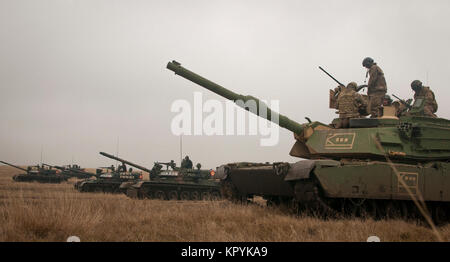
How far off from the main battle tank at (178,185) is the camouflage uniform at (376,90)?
9720mm

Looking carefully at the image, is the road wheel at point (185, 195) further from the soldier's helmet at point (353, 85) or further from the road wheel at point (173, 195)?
the soldier's helmet at point (353, 85)

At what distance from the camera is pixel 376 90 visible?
10984 mm

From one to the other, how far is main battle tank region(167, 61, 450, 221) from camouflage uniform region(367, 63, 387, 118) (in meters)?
0.43

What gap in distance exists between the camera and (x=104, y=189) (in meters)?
22.4

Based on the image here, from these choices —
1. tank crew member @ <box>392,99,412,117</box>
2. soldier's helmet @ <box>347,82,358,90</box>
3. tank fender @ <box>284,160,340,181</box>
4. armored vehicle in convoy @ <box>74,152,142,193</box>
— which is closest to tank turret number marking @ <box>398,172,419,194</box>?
tank fender @ <box>284,160,340,181</box>

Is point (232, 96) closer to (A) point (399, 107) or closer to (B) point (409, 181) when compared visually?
(B) point (409, 181)

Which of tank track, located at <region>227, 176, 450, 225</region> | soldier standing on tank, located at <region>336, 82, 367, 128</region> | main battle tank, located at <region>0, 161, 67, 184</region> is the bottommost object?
tank track, located at <region>227, 176, 450, 225</region>

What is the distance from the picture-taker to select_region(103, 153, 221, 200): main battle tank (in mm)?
19172

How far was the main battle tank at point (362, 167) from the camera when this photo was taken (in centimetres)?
878

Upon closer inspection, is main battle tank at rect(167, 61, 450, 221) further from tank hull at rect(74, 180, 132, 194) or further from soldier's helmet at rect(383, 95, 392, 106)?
tank hull at rect(74, 180, 132, 194)

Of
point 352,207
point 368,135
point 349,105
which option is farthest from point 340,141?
point 352,207

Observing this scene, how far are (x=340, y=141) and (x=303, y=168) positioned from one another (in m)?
1.74
